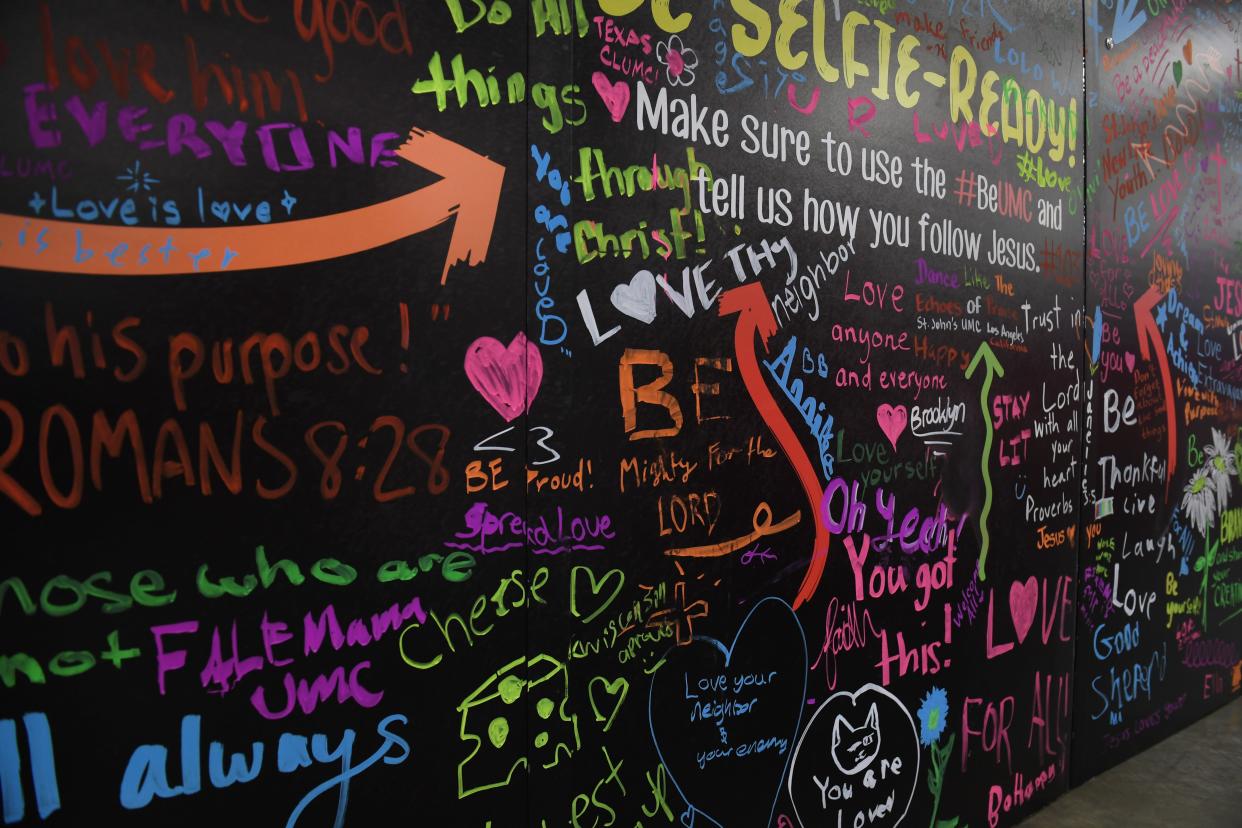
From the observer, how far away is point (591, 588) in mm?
1947

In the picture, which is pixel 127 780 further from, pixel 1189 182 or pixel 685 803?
pixel 1189 182

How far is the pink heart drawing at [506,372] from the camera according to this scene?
1.75 m

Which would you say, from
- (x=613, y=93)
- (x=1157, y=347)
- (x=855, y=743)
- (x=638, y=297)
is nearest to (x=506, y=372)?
(x=638, y=297)

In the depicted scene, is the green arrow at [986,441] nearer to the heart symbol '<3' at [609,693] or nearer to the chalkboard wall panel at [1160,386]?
the chalkboard wall panel at [1160,386]

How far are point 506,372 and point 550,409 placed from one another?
0.43 feet

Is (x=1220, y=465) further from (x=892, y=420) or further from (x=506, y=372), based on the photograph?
(x=506, y=372)

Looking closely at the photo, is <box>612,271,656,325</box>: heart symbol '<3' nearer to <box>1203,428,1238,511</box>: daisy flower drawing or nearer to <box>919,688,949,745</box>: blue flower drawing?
<box>919,688,949,745</box>: blue flower drawing

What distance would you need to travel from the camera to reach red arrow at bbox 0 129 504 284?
4.32 ft

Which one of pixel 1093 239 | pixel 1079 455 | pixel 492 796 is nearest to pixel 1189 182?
pixel 1093 239

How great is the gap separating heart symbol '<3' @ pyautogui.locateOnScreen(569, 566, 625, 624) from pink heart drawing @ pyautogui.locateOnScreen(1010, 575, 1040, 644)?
1731 mm

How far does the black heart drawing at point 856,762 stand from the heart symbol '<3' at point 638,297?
4.06ft

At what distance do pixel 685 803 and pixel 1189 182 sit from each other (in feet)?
11.7

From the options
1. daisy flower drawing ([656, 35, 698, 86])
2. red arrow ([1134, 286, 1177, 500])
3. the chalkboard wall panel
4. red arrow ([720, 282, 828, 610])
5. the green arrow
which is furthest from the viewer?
red arrow ([1134, 286, 1177, 500])

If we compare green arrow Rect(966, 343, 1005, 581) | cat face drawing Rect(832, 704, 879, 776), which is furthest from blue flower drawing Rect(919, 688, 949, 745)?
green arrow Rect(966, 343, 1005, 581)
